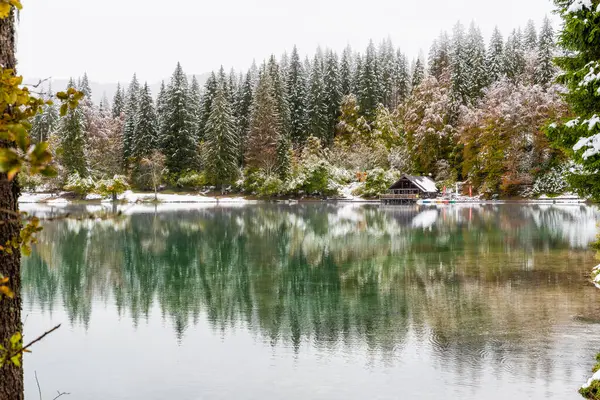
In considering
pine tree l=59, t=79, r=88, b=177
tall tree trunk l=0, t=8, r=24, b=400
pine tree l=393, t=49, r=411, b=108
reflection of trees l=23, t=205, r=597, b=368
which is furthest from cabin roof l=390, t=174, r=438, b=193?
tall tree trunk l=0, t=8, r=24, b=400

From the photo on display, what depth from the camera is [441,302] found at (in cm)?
1295

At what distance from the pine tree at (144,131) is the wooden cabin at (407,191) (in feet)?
101

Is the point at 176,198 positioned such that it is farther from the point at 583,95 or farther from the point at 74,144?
the point at 583,95

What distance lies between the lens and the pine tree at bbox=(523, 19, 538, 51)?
85.4 meters

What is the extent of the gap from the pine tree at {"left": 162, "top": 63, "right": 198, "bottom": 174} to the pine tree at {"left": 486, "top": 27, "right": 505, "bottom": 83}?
130 feet

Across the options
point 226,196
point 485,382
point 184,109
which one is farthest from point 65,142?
point 485,382

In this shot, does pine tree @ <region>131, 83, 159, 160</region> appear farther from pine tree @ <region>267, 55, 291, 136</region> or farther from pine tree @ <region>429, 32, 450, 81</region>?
pine tree @ <region>429, 32, 450, 81</region>

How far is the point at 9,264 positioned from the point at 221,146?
66600 millimetres

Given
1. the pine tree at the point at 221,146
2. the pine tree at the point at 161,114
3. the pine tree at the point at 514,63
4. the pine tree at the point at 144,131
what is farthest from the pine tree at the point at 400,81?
the pine tree at the point at 144,131

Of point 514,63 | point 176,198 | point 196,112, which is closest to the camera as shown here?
point 176,198

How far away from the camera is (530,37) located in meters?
87.9

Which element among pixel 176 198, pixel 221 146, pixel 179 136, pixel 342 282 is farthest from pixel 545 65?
pixel 342 282

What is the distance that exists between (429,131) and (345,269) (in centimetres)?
5453

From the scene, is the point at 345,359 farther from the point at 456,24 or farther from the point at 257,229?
the point at 456,24
